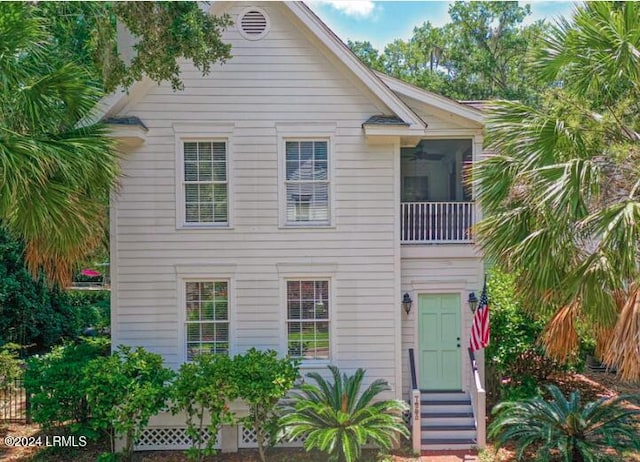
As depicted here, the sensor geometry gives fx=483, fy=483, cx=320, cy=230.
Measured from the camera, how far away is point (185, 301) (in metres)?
9.24

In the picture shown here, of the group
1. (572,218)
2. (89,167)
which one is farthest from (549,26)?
(89,167)

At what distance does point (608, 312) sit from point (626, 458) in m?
3.15

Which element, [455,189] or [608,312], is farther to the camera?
[455,189]

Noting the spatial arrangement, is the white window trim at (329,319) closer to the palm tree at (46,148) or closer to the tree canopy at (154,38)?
the palm tree at (46,148)

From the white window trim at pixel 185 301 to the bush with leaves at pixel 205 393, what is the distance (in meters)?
0.72

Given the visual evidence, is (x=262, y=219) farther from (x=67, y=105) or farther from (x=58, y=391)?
(x=58, y=391)

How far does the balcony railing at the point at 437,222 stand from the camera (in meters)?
10.2

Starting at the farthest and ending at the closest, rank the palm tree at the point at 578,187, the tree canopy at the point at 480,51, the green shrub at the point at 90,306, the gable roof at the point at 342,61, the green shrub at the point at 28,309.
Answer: the tree canopy at the point at 480,51 → the green shrub at the point at 90,306 → the green shrub at the point at 28,309 → the gable roof at the point at 342,61 → the palm tree at the point at 578,187

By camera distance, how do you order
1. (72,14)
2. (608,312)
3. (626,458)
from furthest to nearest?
1. (72,14)
2. (626,458)
3. (608,312)

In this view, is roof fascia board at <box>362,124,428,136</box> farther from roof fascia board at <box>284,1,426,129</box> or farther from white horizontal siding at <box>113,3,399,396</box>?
white horizontal siding at <box>113,3,399,396</box>

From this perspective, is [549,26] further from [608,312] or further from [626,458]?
[626,458]

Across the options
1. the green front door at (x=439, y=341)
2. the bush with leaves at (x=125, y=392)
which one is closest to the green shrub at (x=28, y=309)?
the bush with leaves at (x=125, y=392)

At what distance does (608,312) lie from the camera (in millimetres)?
6551

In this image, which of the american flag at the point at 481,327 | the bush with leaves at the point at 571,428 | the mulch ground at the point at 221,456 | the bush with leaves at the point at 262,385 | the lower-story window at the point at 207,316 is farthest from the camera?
the lower-story window at the point at 207,316
